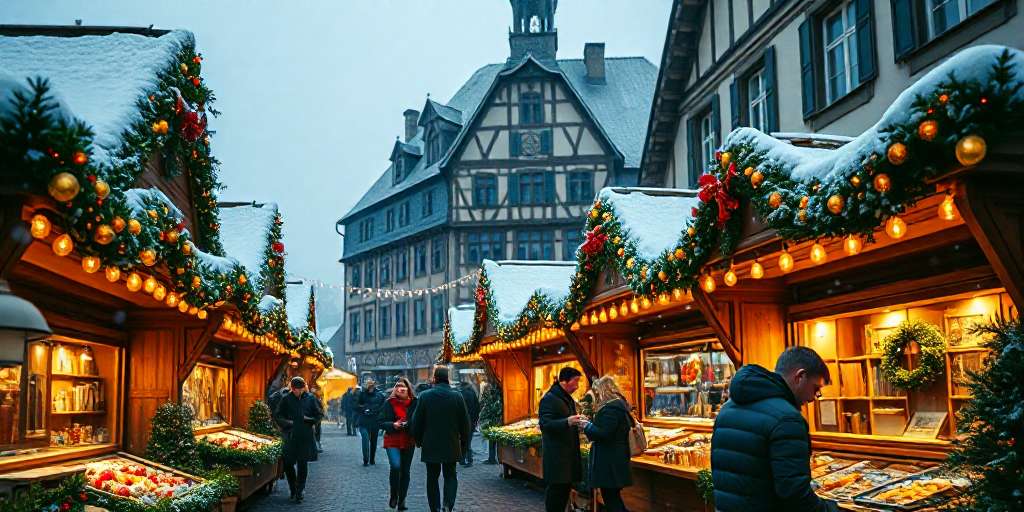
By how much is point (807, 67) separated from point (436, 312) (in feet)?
102

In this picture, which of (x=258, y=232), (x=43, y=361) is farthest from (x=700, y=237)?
(x=258, y=232)

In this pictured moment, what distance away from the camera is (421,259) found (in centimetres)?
4447

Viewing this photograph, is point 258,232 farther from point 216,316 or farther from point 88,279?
point 88,279

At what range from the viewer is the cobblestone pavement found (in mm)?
13180

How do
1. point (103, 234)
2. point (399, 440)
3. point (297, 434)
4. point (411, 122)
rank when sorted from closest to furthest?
point (103, 234) → point (399, 440) → point (297, 434) → point (411, 122)

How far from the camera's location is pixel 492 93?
39250mm

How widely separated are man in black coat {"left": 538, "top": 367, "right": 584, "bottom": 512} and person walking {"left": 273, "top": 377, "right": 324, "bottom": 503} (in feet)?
16.4

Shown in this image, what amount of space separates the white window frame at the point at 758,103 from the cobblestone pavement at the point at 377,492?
641 cm

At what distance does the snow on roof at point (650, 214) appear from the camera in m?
10.0

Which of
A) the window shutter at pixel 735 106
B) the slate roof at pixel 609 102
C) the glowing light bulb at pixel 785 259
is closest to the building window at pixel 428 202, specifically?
the slate roof at pixel 609 102

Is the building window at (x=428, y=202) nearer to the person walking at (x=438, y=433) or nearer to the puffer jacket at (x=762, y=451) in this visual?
the person walking at (x=438, y=433)

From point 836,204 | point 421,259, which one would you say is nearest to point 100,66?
point 836,204

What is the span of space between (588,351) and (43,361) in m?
7.22

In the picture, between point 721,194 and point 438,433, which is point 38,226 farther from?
point 438,433
